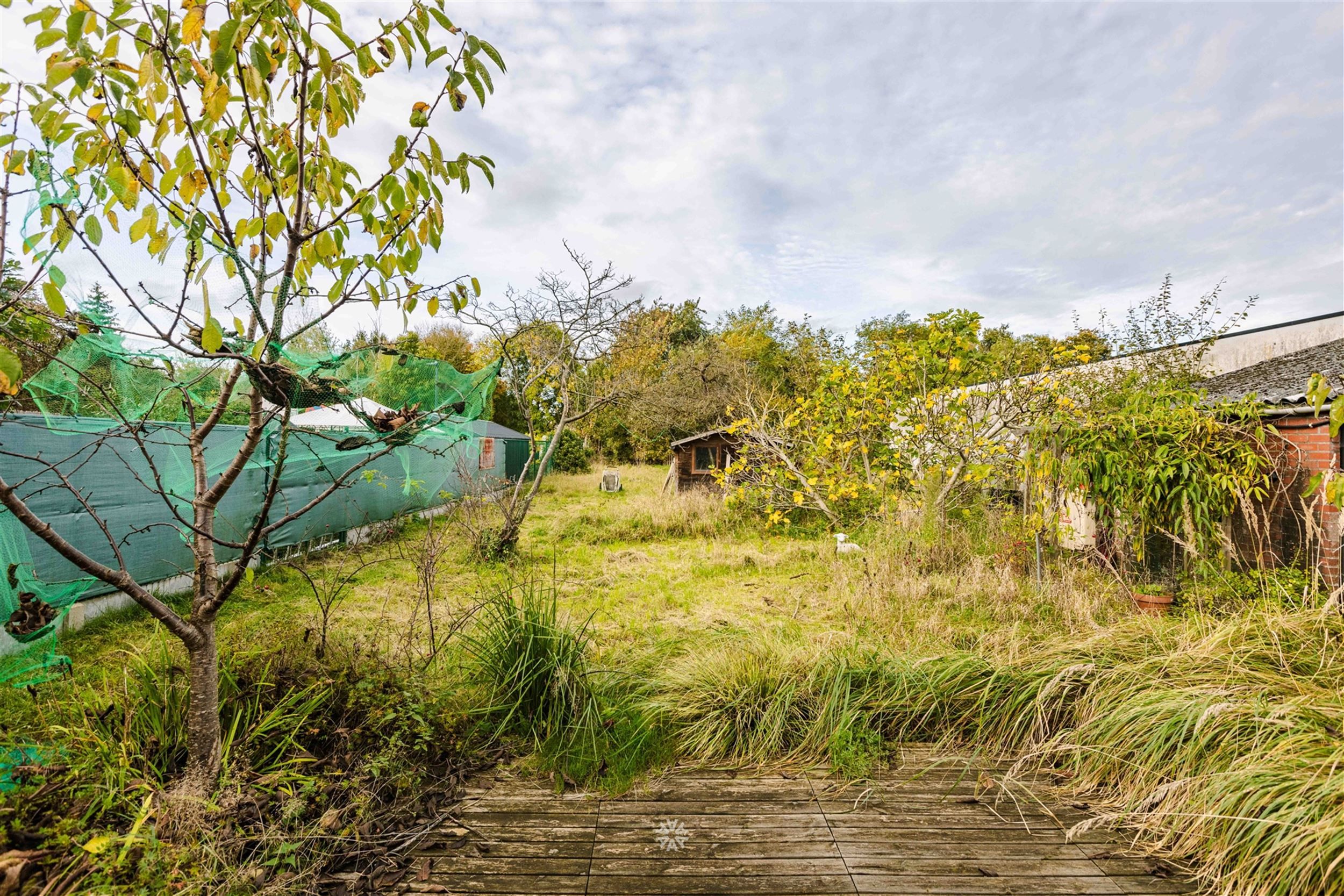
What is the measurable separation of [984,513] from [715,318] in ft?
81.0

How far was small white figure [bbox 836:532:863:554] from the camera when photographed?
7496 mm

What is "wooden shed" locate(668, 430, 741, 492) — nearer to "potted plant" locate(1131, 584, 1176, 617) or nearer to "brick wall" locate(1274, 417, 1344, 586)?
"potted plant" locate(1131, 584, 1176, 617)

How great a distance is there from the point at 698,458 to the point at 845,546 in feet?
24.9

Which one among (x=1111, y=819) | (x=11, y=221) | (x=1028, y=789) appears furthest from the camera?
(x=1028, y=789)

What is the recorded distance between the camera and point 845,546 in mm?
7680

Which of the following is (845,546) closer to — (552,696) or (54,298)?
(552,696)

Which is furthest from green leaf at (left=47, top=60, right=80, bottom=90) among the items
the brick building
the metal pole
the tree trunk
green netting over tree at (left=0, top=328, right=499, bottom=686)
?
the brick building

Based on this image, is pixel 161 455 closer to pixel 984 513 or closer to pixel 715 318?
pixel 984 513

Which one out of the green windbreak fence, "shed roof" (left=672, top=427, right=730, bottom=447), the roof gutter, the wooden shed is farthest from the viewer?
the wooden shed

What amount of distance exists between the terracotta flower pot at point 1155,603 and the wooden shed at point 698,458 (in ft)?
30.3

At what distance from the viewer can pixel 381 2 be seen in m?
1.86

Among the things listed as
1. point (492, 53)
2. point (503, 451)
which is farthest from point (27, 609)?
point (503, 451)

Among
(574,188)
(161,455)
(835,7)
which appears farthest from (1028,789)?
(161,455)

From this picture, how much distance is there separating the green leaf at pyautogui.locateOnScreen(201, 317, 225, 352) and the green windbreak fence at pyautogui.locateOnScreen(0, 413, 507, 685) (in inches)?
35.7
